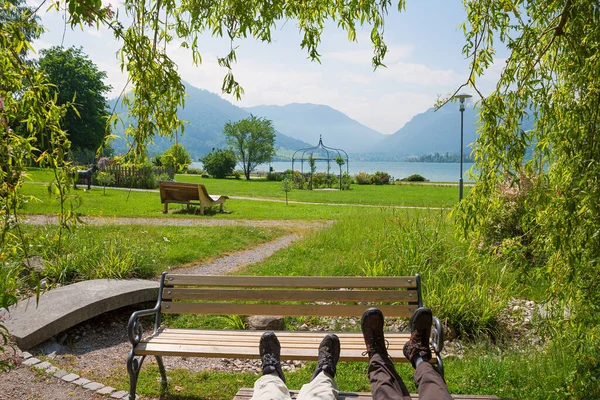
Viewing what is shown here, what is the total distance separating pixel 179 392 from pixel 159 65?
250cm

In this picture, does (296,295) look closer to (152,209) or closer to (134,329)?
(134,329)

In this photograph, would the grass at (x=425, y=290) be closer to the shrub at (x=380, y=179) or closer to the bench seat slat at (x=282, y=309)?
the bench seat slat at (x=282, y=309)

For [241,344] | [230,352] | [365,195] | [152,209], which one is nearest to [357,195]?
[365,195]

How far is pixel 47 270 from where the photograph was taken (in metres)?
5.86

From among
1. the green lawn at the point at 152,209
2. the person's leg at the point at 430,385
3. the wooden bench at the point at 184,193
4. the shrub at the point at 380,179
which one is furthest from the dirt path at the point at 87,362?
the shrub at the point at 380,179

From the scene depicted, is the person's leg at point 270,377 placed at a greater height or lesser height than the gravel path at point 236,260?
greater

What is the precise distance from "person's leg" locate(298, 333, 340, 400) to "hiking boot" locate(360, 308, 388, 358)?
20cm

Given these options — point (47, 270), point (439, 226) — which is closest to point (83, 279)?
point (47, 270)

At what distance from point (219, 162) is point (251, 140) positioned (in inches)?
704

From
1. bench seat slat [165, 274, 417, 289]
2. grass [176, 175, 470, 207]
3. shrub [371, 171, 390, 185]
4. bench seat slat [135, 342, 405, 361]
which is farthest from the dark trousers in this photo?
shrub [371, 171, 390, 185]

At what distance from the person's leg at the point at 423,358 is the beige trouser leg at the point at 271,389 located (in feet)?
2.29

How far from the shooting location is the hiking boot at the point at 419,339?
112 inches

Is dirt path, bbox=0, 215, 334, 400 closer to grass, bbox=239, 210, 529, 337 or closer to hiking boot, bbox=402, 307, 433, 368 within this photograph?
hiking boot, bbox=402, 307, 433, 368

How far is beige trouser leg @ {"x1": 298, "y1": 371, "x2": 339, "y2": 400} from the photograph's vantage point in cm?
239
